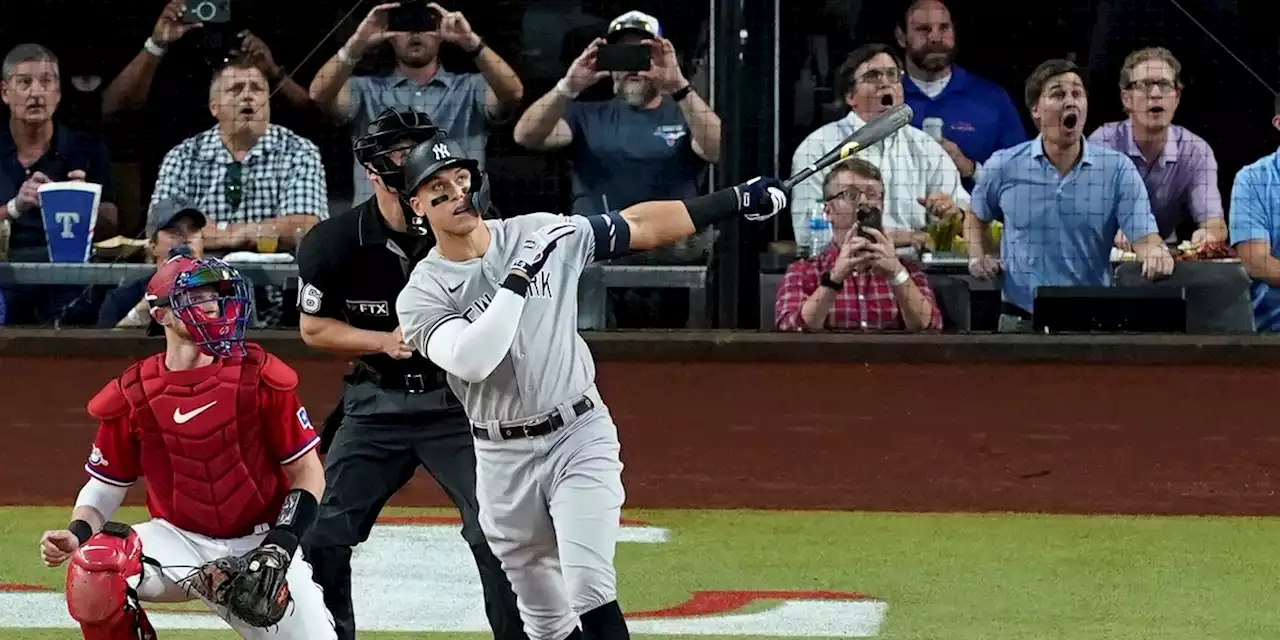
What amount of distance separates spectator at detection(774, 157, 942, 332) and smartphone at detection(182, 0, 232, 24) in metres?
2.65

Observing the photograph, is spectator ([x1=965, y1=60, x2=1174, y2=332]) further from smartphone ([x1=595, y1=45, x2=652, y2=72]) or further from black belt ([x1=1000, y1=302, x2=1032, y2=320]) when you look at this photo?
smartphone ([x1=595, y1=45, x2=652, y2=72])

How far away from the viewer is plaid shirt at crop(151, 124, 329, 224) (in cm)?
805

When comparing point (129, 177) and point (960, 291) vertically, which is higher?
point (129, 177)

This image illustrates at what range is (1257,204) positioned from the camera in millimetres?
7875

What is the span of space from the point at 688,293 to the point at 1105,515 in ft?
6.51

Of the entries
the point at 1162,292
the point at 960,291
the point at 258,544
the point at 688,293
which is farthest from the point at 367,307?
the point at 1162,292

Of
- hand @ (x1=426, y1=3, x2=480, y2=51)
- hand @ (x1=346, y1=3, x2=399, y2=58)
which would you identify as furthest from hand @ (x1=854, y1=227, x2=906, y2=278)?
hand @ (x1=346, y1=3, x2=399, y2=58)

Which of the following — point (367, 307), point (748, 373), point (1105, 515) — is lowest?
point (1105, 515)

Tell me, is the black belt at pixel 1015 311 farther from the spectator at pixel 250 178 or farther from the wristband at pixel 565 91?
the spectator at pixel 250 178

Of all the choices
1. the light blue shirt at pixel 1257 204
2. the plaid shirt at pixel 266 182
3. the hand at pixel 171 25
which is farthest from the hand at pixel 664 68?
the light blue shirt at pixel 1257 204

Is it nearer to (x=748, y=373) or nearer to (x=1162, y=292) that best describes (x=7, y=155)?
(x=748, y=373)

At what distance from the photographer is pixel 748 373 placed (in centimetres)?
805

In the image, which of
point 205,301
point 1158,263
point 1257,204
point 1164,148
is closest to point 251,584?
point 205,301

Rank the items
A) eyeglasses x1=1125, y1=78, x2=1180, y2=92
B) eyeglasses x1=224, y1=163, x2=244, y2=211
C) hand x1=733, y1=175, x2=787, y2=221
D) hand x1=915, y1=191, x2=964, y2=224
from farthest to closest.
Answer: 1. eyeglasses x1=224, y1=163, x2=244, y2=211
2. hand x1=915, y1=191, x2=964, y2=224
3. eyeglasses x1=1125, y1=78, x2=1180, y2=92
4. hand x1=733, y1=175, x2=787, y2=221
